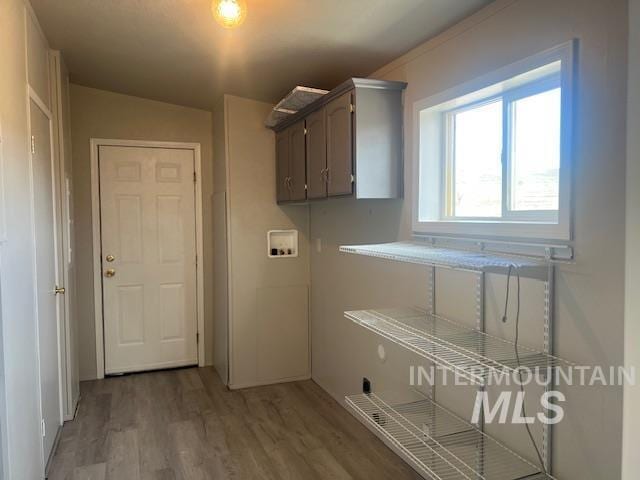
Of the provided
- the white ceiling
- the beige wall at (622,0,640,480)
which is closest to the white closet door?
the white ceiling

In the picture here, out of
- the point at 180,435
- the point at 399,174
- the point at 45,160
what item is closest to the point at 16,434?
the point at 180,435

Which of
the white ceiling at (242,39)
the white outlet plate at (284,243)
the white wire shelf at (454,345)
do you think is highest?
the white ceiling at (242,39)

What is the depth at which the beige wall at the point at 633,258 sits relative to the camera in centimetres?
151

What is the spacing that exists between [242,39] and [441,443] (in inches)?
94.0

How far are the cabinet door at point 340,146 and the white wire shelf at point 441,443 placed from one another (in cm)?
124

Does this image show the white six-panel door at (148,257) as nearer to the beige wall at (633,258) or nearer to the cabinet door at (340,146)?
the cabinet door at (340,146)

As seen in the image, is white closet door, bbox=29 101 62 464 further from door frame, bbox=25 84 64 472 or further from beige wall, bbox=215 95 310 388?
beige wall, bbox=215 95 310 388

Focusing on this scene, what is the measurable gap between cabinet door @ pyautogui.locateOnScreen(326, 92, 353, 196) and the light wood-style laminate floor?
1606 millimetres

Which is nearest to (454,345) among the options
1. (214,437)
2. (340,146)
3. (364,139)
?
(364,139)

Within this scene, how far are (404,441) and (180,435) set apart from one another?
5.20 ft

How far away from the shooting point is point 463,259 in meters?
1.97

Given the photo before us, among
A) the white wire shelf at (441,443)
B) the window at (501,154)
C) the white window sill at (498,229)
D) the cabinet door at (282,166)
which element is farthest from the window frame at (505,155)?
the cabinet door at (282,166)

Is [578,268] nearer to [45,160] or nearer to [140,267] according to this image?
[45,160]

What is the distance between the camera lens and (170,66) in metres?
3.42
